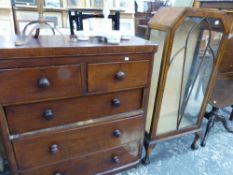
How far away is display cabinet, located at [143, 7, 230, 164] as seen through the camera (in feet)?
3.72

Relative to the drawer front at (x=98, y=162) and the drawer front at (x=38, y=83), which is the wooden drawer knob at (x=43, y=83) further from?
the drawer front at (x=98, y=162)

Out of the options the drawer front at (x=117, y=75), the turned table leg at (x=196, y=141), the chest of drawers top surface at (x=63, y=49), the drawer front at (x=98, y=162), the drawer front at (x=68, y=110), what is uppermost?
the chest of drawers top surface at (x=63, y=49)

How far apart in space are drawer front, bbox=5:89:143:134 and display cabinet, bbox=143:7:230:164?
278 mm

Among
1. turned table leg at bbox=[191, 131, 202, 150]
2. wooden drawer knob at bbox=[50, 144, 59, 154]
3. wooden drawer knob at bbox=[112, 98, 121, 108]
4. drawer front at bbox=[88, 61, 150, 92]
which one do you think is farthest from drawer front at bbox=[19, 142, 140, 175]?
turned table leg at bbox=[191, 131, 202, 150]

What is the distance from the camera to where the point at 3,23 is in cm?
134


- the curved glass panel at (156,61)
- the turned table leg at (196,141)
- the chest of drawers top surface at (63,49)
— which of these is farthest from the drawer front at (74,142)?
the turned table leg at (196,141)

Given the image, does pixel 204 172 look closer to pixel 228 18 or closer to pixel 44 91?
pixel 228 18

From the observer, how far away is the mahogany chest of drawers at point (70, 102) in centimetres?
82

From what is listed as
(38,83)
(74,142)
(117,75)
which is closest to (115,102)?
(117,75)

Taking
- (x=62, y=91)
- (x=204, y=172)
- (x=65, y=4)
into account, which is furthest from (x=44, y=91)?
(x=204, y=172)

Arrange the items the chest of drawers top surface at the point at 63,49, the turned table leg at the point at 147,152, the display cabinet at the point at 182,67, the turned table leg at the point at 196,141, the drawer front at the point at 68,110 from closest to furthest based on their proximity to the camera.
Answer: the chest of drawers top surface at the point at 63,49, the drawer front at the point at 68,110, the display cabinet at the point at 182,67, the turned table leg at the point at 147,152, the turned table leg at the point at 196,141

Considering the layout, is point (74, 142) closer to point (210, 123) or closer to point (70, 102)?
point (70, 102)

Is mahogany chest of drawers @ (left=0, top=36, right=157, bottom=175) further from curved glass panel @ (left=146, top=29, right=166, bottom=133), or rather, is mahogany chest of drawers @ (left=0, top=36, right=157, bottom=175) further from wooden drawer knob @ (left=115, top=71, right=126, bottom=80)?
curved glass panel @ (left=146, top=29, right=166, bottom=133)

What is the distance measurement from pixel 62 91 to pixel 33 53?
9.2 inches
